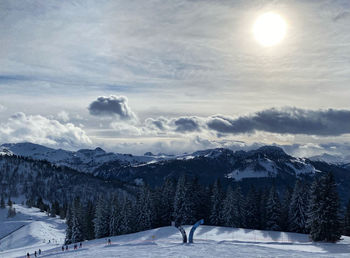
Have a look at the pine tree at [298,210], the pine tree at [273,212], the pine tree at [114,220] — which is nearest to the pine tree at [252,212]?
the pine tree at [273,212]

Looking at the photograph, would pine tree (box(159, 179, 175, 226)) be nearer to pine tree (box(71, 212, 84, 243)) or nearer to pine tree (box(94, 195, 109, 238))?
pine tree (box(94, 195, 109, 238))

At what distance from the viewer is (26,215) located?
533 feet

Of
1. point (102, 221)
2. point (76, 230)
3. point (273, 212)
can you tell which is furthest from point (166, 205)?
point (273, 212)

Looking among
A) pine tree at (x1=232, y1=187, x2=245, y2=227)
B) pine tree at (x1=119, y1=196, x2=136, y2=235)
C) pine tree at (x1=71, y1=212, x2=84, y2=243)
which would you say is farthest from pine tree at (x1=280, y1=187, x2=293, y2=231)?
pine tree at (x1=71, y1=212, x2=84, y2=243)

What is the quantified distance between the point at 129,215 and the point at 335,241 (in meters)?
45.7

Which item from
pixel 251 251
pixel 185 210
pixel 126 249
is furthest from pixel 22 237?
pixel 251 251

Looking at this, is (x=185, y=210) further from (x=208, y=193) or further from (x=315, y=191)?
(x=315, y=191)

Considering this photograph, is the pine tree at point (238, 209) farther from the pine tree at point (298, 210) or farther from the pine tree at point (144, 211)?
the pine tree at point (144, 211)

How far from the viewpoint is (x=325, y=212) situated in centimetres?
5397

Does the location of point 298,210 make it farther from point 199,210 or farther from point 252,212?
point 199,210

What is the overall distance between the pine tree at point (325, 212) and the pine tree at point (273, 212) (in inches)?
574

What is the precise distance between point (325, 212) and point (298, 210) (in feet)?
47.2

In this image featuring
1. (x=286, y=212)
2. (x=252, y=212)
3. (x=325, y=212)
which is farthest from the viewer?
(x=252, y=212)

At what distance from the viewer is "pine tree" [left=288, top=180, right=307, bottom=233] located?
220 ft
